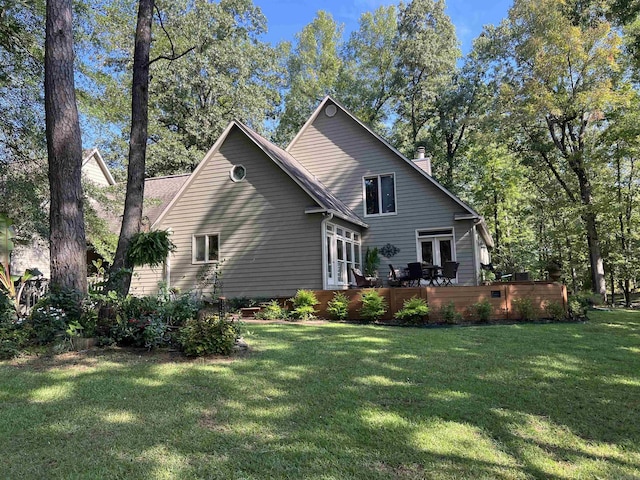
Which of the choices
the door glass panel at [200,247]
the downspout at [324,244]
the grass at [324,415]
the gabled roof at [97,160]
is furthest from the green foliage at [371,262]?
the gabled roof at [97,160]

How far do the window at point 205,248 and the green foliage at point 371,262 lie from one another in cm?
550

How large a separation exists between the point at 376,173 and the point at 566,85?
35.4ft

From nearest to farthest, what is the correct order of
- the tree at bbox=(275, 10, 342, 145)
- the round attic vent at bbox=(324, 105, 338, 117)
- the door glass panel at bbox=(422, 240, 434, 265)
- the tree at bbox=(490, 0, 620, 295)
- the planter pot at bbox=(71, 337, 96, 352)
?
the planter pot at bbox=(71, 337, 96, 352) → the door glass panel at bbox=(422, 240, 434, 265) → the round attic vent at bbox=(324, 105, 338, 117) → the tree at bbox=(490, 0, 620, 295) → the tree at bbox=(275, 10, 342, 145)

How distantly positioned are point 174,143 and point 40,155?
12819mm

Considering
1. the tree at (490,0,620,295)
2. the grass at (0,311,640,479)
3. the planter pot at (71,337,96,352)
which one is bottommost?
the grass at (0,311,640,479)

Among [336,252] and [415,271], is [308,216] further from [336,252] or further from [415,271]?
[415,271]

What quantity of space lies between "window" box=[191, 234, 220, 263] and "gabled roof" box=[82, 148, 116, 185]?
311 inches

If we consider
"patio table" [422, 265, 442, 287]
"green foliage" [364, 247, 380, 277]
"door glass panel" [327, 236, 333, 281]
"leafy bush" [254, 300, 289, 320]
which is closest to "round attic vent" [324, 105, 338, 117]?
"green foliage" [364, 247, 380, 277]

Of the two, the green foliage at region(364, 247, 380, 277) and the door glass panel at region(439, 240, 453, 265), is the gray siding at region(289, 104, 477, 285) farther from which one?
the door glass panel at region(439, 240, 453, 265)

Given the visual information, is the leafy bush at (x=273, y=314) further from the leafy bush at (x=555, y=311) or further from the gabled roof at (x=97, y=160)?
the gabled roof at (x=97, y=160)

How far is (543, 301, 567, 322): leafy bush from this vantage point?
10.2 metres

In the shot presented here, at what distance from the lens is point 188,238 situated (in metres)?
14.2

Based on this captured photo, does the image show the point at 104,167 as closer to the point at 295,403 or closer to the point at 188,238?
the point at 188,238

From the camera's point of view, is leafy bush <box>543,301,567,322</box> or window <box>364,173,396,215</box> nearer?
leafy bush <box>543,301,567,322</box>
